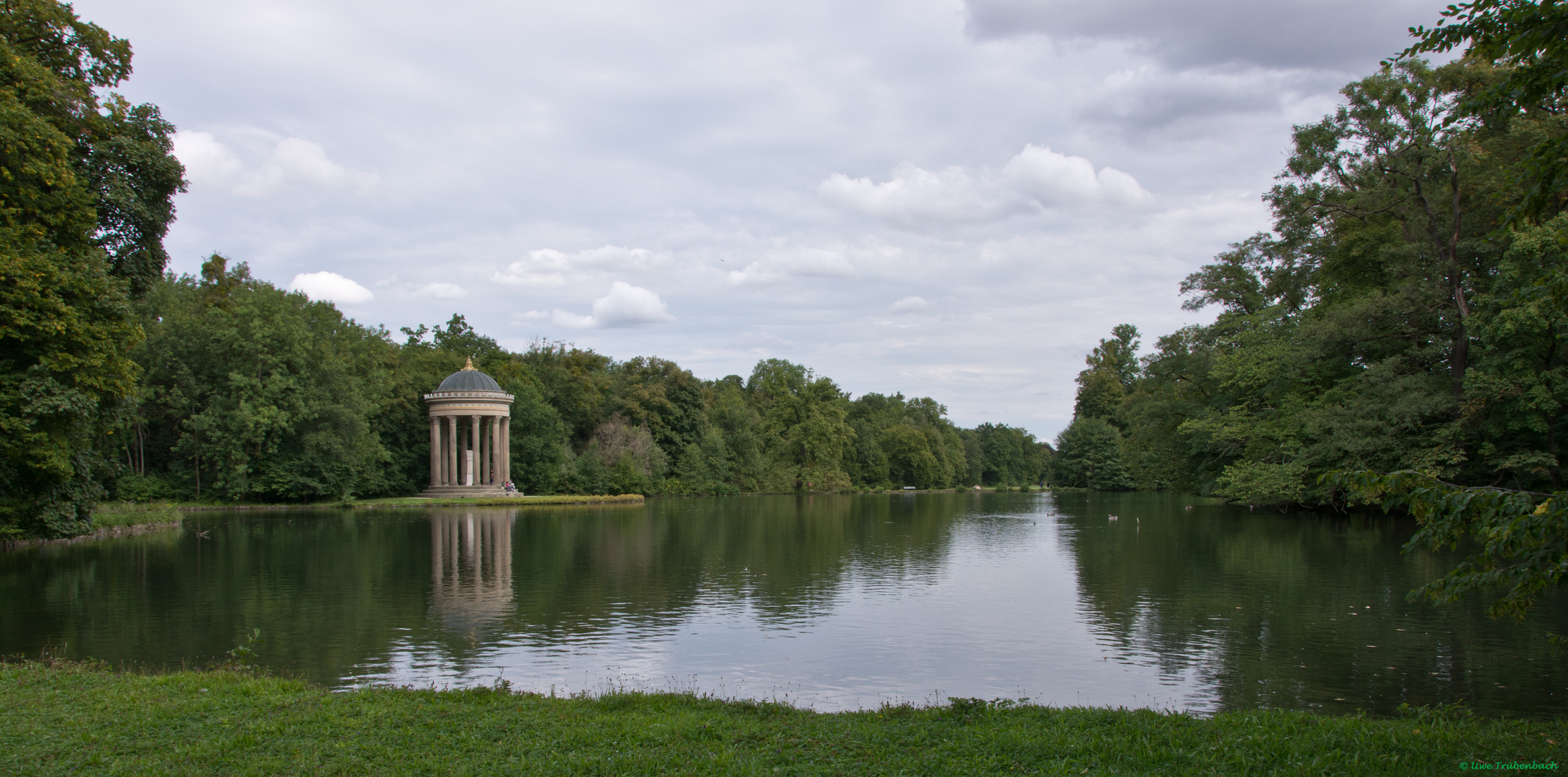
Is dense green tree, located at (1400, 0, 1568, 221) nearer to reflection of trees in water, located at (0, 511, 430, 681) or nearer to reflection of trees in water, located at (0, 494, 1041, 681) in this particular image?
reflection of trees in water, located at (0, 494, 1041, 681)

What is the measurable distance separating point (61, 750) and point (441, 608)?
1023 centimetres

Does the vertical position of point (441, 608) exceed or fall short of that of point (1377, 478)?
it falls short

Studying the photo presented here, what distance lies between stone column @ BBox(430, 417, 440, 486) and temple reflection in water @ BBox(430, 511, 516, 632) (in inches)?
846

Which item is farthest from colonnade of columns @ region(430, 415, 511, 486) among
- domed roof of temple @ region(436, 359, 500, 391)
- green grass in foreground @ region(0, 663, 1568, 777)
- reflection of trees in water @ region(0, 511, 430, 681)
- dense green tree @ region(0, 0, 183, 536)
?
green grass in foreground @ region(0, 663, 1568, 777)

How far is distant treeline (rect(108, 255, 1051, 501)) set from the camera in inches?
1897

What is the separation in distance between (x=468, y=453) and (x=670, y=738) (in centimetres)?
5585

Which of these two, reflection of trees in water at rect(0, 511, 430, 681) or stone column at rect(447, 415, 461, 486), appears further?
stone column at rect(447, 415, 461, 486)

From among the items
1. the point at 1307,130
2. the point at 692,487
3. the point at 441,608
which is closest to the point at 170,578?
the point at 441,608

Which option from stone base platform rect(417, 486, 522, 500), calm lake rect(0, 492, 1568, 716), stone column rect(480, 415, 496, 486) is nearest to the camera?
calm lake rect(0, 492, 1568, 716)

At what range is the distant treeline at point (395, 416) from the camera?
48188 millimetres

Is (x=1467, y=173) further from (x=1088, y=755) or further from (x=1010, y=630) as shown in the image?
(x=1088, y=755)

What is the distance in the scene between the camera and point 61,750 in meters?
6.70

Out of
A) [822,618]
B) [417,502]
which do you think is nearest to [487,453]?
[417,502]

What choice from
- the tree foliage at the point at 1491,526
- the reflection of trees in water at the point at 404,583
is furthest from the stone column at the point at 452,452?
the tree foliage at the point at 1491,526
